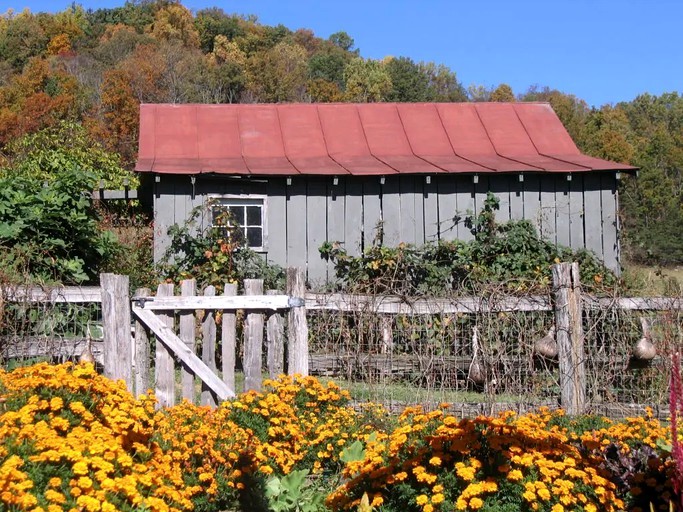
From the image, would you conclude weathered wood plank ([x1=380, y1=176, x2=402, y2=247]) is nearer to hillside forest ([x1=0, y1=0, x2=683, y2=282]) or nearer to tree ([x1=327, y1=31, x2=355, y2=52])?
hillside forest ([x1=0, y1=0, x2=683, y2=282])

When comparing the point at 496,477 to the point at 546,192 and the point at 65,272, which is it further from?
the point at 546,192

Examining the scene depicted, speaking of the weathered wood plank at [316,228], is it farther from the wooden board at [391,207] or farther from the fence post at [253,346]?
the fence post at [253,346]

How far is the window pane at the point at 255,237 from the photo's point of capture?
1411cm

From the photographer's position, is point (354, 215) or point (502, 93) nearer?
point (354, 215)

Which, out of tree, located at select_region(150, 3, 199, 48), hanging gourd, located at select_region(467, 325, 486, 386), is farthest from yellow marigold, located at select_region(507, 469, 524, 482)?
tree, located at select_region(150, 3, 199, 48)

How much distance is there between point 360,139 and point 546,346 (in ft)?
28.5

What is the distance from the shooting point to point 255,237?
556 inches

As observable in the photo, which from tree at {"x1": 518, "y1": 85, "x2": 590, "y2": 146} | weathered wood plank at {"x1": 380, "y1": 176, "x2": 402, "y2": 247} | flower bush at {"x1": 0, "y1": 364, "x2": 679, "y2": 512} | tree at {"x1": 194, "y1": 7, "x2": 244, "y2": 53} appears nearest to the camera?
flower bush at {"x1": 0, "y1": 364, "x2": 679, "y2": 512}

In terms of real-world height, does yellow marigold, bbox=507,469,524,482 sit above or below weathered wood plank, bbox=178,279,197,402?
below

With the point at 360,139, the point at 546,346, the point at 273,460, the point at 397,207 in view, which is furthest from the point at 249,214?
the point at 273,460

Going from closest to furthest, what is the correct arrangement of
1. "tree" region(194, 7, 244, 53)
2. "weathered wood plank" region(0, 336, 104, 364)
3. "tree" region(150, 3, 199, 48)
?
1. "weathered wood plank" region(0, 336, 104, 364)
2. "tree" region(150, 3, 199, 48)
3. "tree" region(194, 7, 244, 53)

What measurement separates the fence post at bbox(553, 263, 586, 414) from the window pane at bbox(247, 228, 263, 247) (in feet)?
23.2

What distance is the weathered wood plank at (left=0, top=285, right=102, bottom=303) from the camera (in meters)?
7.85

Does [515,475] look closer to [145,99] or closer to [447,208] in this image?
[447,208]
